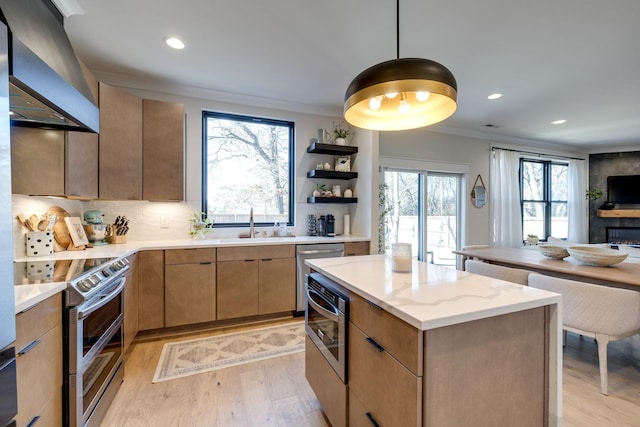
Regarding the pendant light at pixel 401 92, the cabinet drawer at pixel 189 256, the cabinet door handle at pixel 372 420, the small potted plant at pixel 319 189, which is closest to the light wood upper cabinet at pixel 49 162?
the cabinet drawer at pixel 189 256

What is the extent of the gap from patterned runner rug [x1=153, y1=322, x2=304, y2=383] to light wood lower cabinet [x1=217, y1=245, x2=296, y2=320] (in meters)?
0.25

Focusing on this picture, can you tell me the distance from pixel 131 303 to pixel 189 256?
608mm

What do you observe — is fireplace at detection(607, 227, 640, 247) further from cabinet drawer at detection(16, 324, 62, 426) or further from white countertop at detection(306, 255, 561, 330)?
cabinet drawer at detection(16, 324, 62, 426)

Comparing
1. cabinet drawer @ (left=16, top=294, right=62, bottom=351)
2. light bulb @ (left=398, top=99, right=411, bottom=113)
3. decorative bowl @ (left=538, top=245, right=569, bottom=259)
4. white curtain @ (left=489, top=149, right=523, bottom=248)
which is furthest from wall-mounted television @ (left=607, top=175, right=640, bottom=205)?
cabinet drawer @ (left=16, top=294, right=62, bottom=351)

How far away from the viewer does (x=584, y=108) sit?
12.6ft

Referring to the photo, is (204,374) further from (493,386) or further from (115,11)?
(115,11)

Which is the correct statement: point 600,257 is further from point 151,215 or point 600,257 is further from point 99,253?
point 151,215

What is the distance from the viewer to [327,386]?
160cm

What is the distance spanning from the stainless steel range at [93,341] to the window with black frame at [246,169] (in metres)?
1.59

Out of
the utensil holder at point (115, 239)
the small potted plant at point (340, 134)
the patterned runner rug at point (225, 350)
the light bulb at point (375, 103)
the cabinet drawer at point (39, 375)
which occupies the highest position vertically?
the small potted plant at point (340, 134)

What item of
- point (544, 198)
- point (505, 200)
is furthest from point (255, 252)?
point (544, 198)

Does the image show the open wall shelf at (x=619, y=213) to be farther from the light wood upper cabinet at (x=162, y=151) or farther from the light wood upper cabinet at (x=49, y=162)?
the light wood upper cabinet at (x=49, y=162)

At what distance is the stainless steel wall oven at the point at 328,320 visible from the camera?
1.42 metres

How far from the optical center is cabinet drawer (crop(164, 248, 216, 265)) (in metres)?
2.70
